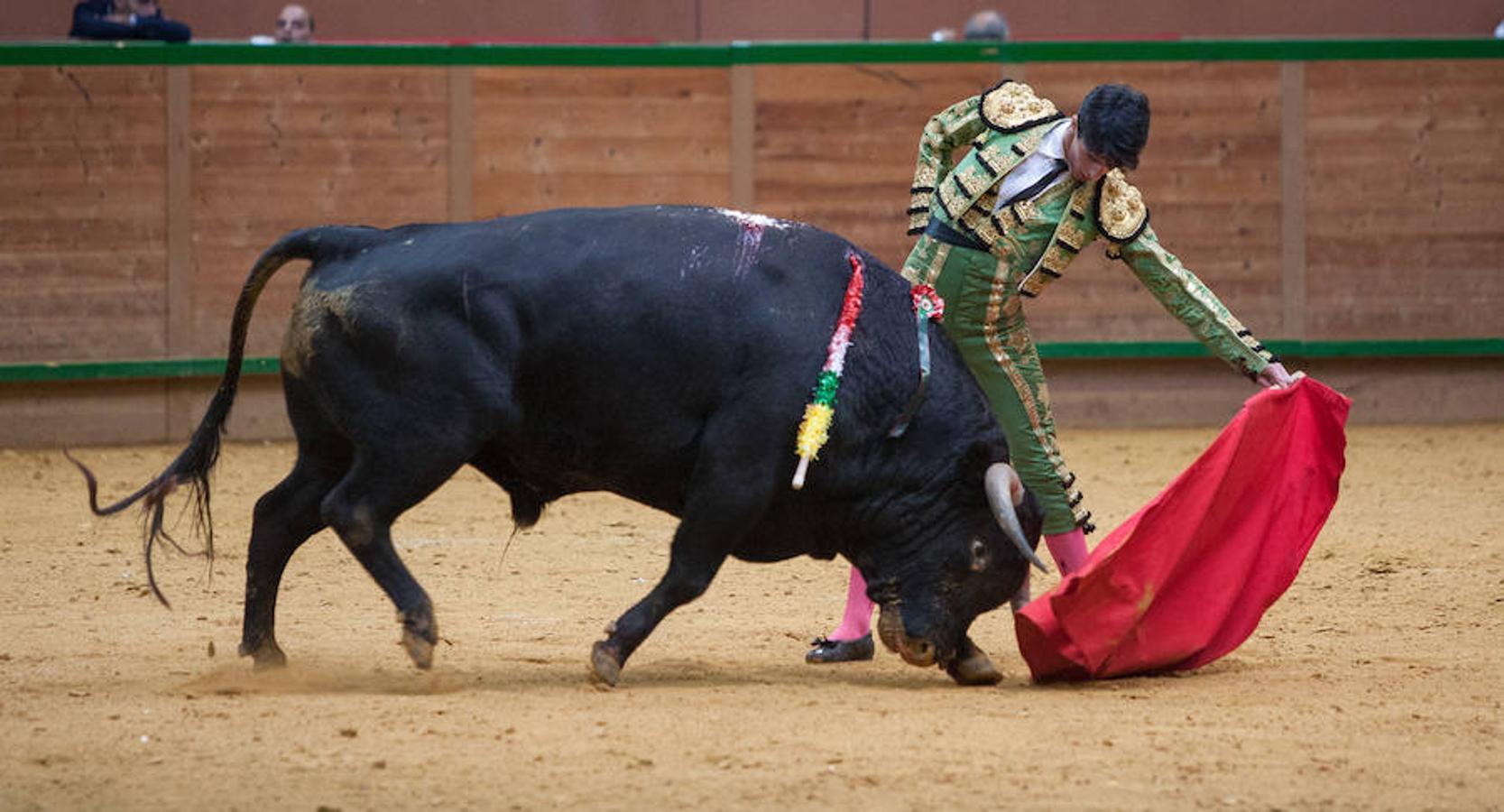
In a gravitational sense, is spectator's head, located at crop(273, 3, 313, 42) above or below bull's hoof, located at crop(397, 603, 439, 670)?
above

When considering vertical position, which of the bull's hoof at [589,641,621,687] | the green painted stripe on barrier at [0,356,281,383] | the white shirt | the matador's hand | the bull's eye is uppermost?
the white shirt

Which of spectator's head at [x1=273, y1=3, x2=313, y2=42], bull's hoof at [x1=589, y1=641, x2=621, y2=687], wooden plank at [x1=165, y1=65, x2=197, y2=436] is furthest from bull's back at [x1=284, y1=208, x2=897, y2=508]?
spectator's head at [x1=273, y1=3, x2=313, y2=42]

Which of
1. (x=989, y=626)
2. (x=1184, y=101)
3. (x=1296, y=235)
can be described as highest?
(x=1184, y=101)

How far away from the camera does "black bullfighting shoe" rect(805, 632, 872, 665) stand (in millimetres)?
5707

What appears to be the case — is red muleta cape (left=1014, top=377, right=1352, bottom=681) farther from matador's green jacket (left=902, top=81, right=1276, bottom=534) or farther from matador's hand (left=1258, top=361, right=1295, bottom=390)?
matador's green jacket (left=902, top=81, right=1276, bottom=534)

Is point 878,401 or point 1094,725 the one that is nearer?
point 1094,725

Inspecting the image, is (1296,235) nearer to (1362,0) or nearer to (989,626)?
(1362,0)

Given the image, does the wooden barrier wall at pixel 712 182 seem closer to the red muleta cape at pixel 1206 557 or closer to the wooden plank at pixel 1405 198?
the wooden plank at pixel 1405 198

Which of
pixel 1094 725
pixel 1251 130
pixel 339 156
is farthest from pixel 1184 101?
pixel 1094 725

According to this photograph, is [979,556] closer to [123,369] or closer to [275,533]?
[275,533]

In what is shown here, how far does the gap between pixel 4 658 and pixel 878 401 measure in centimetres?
239

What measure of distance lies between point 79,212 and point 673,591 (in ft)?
21.3

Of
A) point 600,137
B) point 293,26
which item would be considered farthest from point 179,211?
point 600,137

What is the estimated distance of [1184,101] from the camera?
11.2 metres
